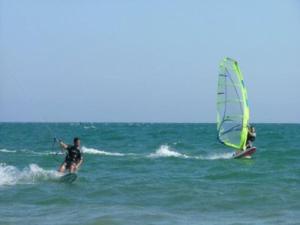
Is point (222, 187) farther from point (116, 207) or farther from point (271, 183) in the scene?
point (116, 207)

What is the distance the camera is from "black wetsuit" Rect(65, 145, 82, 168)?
52.1 feet

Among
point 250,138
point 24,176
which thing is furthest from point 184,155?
point 24,176

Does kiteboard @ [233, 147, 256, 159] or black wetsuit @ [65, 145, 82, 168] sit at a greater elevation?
black wetsuit @ [65, 145, 82, 168]

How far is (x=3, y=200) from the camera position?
1243 cm

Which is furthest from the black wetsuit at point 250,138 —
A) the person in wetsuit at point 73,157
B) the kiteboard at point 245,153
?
the person in wetsuit at point 73,157

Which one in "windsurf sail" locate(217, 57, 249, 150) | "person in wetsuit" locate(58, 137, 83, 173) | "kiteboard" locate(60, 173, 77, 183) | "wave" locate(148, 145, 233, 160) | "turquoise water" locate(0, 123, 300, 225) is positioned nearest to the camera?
"turquoise water" locate(0, 123, 300, 225)

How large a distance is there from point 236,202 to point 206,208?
0.87 meters

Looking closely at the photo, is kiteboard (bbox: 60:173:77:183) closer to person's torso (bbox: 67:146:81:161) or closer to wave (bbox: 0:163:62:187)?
wave (bbox: 0:163:62:187)

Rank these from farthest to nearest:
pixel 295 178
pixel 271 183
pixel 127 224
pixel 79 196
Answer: pixel 295 178
pixel 271 183
pixel 79 196
pixel 127 224

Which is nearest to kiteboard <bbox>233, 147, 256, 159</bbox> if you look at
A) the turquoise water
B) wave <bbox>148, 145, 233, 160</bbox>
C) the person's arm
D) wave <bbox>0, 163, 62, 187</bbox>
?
wave <bbox>148, 145, 233, 160</bbox>

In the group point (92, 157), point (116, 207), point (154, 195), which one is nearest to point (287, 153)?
point (92, 157)

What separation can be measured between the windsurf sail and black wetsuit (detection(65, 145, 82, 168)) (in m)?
7.16

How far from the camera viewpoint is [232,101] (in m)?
22.1

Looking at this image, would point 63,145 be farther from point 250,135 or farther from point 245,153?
point 245,153
